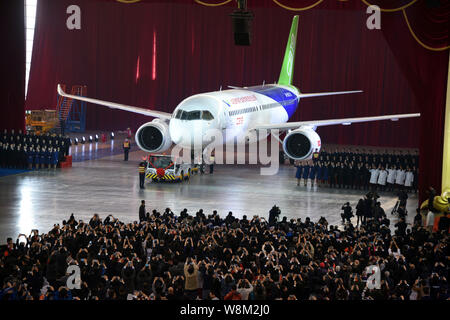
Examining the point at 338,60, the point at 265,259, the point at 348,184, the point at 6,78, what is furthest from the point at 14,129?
the point at 265,259

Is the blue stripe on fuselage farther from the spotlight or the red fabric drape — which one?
the spotlight

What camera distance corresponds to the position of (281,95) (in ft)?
130

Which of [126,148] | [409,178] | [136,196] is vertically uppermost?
[126,148]

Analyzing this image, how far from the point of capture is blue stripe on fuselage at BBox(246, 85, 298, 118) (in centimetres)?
3844

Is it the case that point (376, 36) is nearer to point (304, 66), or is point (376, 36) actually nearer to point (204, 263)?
point (304, 66)

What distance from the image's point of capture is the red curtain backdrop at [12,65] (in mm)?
37625

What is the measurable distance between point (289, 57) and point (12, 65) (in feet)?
52.1

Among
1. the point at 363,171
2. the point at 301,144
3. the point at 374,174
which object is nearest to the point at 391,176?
the point at 374,174

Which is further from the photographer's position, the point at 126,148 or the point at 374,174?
the point at 126,148


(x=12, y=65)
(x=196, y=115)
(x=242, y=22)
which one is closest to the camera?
(x=242, y=22)

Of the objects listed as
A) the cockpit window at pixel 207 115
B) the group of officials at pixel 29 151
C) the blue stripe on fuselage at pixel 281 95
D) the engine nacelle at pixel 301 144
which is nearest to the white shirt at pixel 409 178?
the engine nacelle at pixel 301 144

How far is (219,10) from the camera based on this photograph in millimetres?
49500

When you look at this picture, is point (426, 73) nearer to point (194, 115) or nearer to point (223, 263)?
point (194, 115)

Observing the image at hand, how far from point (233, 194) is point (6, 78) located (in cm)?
1595
